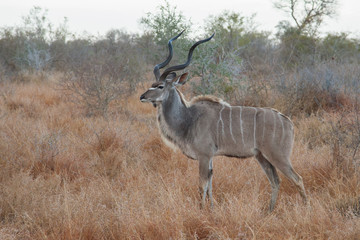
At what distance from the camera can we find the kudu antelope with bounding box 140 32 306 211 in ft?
10.9

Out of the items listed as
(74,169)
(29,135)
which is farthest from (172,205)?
(29,135)

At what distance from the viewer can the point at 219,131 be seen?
3.51 m

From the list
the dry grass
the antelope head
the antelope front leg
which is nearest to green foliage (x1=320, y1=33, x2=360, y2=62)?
the dry grass

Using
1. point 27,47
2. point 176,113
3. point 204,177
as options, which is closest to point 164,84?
point 176,113

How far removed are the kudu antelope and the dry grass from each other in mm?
294

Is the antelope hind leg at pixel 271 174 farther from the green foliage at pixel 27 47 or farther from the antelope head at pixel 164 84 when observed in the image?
the green foliage at pixel 27 47

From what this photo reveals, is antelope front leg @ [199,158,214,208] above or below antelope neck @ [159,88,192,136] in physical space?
below

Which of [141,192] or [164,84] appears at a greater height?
[164,84]

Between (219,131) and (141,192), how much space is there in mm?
979

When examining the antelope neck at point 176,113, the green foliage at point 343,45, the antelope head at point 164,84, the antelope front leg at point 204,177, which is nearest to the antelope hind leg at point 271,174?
the antelope front leg at point 204,177

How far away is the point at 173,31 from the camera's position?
771cm

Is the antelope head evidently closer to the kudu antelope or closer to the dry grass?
the kudu antelope

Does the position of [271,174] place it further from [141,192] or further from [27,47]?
[27,47]

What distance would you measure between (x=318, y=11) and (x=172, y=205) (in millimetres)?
17495
